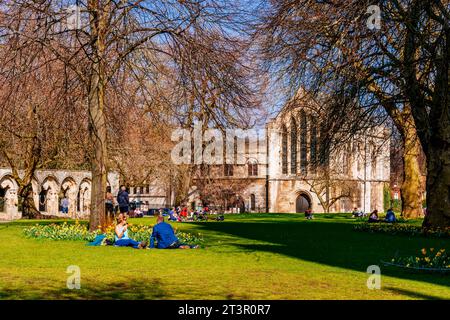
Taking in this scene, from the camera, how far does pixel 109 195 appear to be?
26.7m

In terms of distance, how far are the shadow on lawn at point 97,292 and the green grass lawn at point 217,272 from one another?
0.01m

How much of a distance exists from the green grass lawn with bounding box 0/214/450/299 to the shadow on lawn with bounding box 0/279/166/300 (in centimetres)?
1

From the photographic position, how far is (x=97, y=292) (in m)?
11.2

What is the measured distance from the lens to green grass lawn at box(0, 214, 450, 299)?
1119 cm

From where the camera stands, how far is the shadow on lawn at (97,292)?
35.0 ft

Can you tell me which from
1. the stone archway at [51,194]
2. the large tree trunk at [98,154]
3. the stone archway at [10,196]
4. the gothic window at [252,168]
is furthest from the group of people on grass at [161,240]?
the gothic window at [252,168]

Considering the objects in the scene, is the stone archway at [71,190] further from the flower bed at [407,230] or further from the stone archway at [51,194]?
the flower bed at [407,230]

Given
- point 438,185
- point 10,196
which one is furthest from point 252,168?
point 438,185

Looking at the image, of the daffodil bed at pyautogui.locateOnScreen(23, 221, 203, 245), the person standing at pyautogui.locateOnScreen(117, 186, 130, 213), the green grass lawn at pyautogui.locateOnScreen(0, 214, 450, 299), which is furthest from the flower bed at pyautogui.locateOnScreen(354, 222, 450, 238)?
the person standing at pyautogui.locateOnScreen(117, 186, 130, 213)

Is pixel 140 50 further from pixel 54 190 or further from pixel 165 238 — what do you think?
pixel 54 190

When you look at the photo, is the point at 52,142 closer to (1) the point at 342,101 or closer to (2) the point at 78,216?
(2) the point at 78,216

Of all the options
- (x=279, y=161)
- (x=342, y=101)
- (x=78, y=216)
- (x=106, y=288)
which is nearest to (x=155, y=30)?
(x=342, y=101)

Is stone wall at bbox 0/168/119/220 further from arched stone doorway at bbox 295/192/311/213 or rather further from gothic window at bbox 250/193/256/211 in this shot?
arched stone doorway at bbox 295/192/311/213

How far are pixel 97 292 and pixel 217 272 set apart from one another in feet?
10.8
